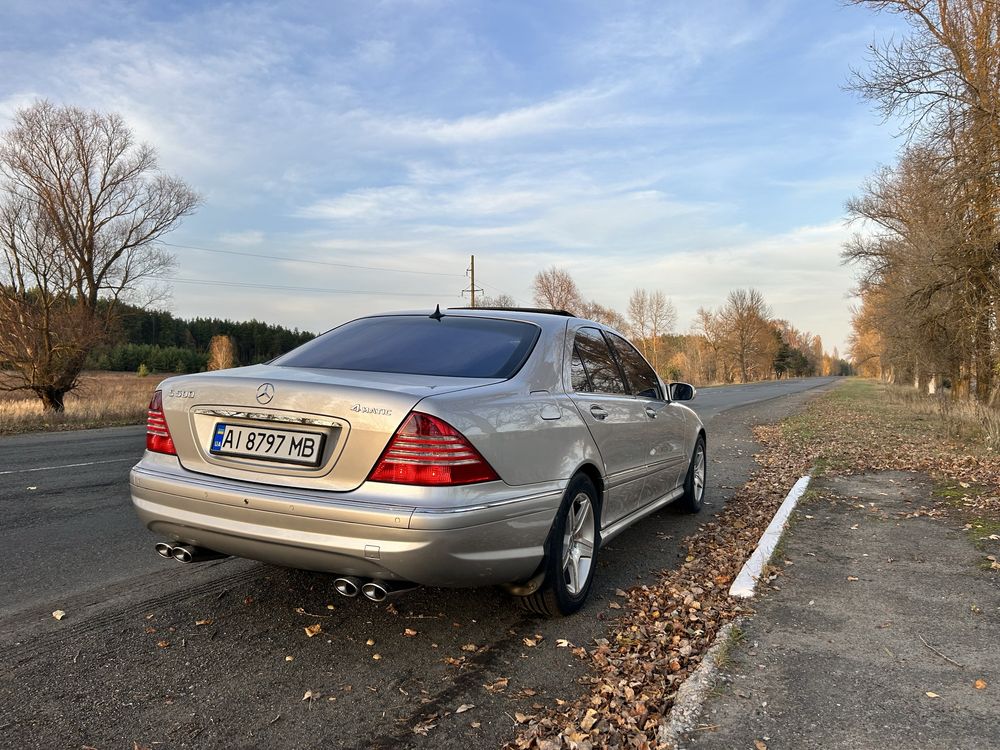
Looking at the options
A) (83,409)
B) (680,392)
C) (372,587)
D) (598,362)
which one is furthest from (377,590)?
(83,409)

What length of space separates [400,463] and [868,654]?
2.33 meters

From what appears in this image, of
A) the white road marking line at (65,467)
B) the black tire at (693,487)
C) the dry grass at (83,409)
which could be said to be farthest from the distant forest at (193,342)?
the black tire at (693,487)

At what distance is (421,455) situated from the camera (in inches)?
110

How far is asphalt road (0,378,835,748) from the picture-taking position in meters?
2.45

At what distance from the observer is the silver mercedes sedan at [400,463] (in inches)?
109

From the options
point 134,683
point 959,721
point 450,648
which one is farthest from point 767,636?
point 134,683

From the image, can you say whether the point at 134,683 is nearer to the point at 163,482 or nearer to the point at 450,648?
the point at 163,482

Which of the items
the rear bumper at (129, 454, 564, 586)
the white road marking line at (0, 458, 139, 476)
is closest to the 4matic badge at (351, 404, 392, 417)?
the rear bumper at (129, 454, 564, 586)

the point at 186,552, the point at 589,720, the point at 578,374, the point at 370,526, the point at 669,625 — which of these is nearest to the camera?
the point at 589,720

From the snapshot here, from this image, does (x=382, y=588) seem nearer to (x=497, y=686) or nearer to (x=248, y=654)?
(x=497, y=686)

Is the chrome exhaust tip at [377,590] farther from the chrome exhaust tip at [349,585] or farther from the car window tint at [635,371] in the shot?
the car window tint at [635,371]

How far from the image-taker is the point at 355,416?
112 inches

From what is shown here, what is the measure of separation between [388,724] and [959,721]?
2.12m

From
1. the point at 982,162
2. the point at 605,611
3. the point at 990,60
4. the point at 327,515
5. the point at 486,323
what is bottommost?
the point at 605,611
